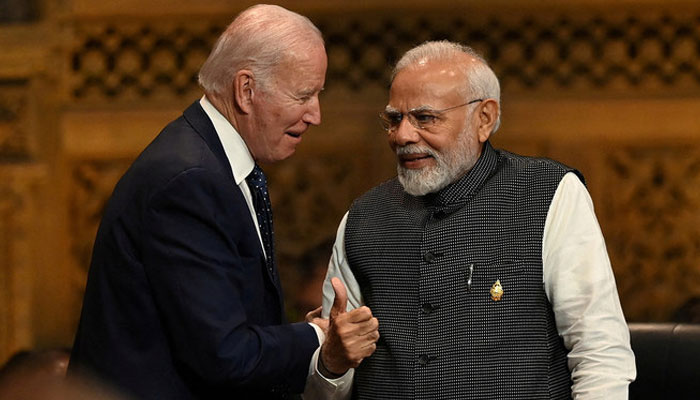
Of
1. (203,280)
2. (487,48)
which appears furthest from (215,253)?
(487,48)

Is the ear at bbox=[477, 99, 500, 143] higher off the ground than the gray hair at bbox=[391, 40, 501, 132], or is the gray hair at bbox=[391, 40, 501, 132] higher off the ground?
the gray hair at bbox=[391, 40, 501, 132]

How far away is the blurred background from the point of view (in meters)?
4.81

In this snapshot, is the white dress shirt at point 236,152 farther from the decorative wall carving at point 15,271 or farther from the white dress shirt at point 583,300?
the decorative wall carving at point 15,271

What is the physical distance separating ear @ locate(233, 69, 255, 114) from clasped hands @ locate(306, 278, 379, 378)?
1.46ft

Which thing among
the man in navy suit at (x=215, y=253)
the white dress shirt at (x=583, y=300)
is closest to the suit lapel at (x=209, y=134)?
the man in navy suit at (x=215, y=253)

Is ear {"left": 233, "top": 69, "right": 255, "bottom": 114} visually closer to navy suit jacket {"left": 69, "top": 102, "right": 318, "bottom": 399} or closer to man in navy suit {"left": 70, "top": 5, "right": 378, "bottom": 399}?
man in navy suit {"left": 70, "top": 5, "right": 378, "bottom": 399}

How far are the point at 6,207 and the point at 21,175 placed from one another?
0.16 meters

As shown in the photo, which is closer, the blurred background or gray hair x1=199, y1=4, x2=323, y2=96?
gray hair x1=199, y1=4, x2=323, y2=96

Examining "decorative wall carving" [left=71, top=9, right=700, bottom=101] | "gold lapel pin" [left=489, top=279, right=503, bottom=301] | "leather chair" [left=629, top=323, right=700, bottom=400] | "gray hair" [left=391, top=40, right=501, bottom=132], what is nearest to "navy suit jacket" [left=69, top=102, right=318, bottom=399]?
"gold lapel pin" [left=489, top=279, right=503, bottom=301]

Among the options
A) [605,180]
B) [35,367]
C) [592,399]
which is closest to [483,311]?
[592,399]

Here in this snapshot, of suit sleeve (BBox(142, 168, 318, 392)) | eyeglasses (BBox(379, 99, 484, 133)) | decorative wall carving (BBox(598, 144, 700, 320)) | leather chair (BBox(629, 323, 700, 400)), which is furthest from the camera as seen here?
decorative wall carving (BBox(598, 144, 700, 320))

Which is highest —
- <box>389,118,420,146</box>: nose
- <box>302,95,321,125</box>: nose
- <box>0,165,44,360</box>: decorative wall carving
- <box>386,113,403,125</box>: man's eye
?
<box>302,95,321,125</box>: nose

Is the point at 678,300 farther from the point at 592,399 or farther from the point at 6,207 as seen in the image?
the point at 6,207

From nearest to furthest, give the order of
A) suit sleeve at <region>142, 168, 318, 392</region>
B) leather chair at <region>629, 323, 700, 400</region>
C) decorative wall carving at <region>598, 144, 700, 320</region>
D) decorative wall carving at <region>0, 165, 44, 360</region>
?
1. suit sleeve at <region>142, 168, 318, 392</region>
2. leather chair at <region>629, 323, 700, 400</region>
3. decorative wall carving at <region>598, 144, 700, 320</region>
4. decorative wall carving at <region>0, 165, 44, 360</region>
